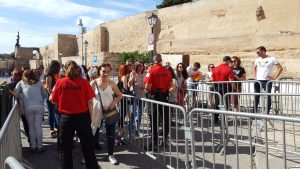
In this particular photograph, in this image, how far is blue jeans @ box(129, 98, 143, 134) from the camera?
6463 mm

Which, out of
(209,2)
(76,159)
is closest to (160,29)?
(209,2)

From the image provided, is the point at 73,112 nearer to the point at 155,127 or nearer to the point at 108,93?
the point at 108,93

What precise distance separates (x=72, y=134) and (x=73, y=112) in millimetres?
300

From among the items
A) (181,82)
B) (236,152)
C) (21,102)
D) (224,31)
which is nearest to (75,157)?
(21,102)

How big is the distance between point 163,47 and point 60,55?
81.9 feet

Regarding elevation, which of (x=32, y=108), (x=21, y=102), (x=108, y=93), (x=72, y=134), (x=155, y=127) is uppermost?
(x=108, y=93)

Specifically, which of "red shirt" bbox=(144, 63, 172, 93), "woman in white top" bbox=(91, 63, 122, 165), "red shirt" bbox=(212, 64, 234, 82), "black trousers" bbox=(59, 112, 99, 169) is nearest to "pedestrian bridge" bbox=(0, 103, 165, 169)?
"woman in white top" bbox=(91, 63, 122, 165)

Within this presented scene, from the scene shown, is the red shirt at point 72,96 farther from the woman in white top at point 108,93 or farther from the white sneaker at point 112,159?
the white sneaker at point 112,159

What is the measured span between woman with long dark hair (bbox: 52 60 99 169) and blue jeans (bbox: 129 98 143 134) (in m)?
1.58

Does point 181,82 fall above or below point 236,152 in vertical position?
above

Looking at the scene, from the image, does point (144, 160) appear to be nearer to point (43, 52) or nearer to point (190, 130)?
point (190, 130)

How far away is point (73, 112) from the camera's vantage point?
189 inches

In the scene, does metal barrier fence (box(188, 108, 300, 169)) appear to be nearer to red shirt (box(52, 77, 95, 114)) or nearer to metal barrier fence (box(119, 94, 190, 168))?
metal barrier fence (box(119, 94, 190, 168))

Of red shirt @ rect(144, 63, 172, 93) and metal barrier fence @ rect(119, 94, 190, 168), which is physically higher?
red shirt @ rect(144, 63, 172, 93)
